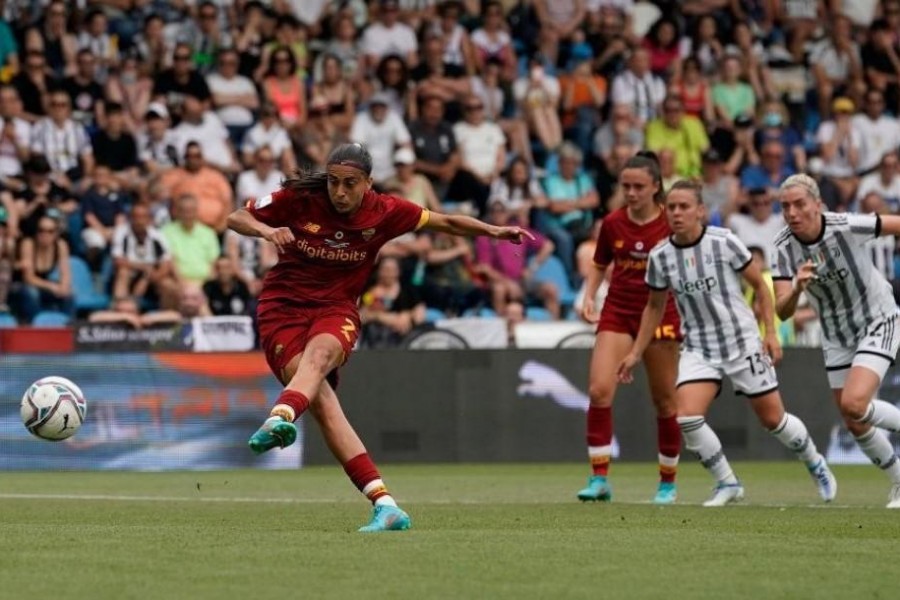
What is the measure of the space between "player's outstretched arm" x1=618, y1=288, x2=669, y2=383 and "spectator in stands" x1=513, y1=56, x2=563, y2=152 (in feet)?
36.5

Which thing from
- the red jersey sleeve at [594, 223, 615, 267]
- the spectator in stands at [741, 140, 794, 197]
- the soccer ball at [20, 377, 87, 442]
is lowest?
the soccer ball at [20, 377, 87, 442]

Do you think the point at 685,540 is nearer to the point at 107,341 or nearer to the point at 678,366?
the point at 678,366

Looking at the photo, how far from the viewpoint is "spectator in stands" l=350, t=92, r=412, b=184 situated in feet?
74.9

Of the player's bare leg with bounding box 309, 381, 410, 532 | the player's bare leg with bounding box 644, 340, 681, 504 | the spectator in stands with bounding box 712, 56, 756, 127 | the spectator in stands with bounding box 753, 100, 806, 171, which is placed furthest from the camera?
the spectator in stands with bounding box 712, 56, 756, 127

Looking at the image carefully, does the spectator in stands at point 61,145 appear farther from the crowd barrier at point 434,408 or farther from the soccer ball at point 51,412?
the soccer ball at point 51,412

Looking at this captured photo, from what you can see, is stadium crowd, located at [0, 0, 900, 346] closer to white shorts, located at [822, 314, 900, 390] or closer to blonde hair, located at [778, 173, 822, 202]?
white shorts, located at [822, 314, 900, 390]

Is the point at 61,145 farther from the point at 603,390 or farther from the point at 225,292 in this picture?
the point at 603,390

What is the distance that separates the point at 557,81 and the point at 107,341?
27.8ft

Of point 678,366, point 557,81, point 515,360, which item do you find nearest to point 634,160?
point 678,366

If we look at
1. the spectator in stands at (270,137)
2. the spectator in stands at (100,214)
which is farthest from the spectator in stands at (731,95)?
the spectator in stands at (100,214)

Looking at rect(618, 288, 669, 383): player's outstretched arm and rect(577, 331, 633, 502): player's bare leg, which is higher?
rect(618, 288, 669, 383): player's outstretched arm

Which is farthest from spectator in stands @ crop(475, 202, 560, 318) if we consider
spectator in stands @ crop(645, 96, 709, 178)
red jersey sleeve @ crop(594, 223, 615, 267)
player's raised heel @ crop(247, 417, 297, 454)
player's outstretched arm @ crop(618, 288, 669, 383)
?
player's raised heel @ crop(247, 417, 297, 454)

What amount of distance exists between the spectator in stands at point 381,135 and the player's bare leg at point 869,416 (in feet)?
34.8

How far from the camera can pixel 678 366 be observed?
13.8m
